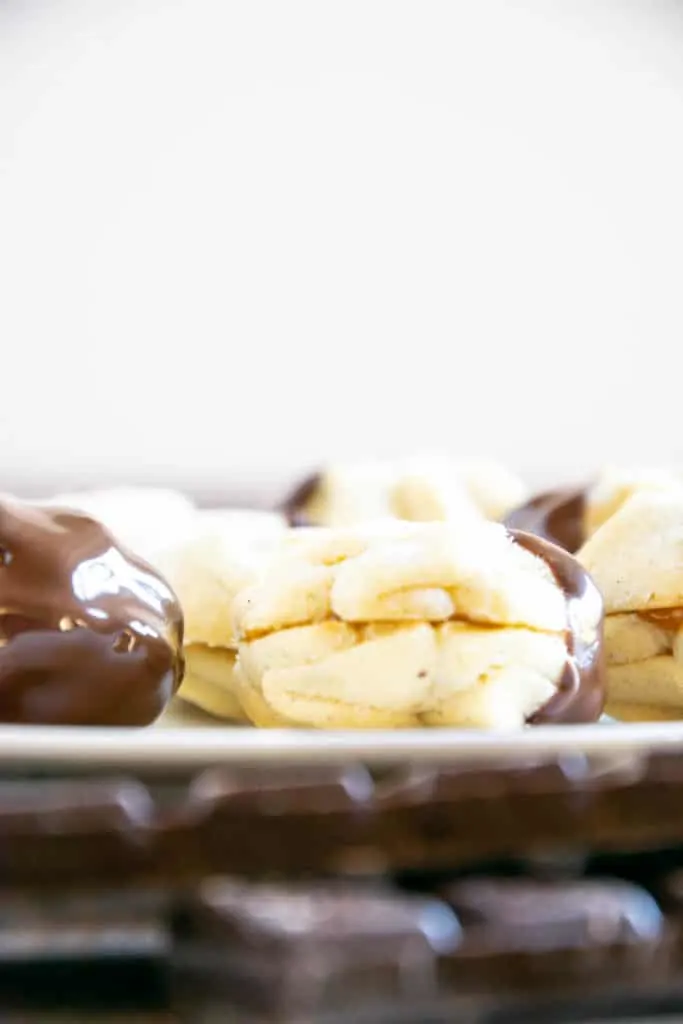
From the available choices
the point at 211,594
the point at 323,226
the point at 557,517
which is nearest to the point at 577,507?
the point at 557,517

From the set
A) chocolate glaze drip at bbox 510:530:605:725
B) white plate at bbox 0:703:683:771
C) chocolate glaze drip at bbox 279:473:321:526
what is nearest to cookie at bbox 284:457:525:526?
chocolate glaze drip at bbox 279:473:321:526

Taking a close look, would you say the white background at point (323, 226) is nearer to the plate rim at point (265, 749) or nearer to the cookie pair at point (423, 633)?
the cookie pair at point (423, 633)

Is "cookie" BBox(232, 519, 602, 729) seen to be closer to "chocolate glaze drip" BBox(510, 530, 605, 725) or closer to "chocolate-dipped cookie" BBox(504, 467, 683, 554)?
"chocolate glaze drip" BBox(510, 530, 605, 725)

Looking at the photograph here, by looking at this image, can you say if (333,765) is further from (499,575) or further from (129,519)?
(129,519)

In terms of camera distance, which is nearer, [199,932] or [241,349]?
[199,932]

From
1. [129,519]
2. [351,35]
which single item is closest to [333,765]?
[129,519]

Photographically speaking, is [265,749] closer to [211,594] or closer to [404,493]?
[211,594]
